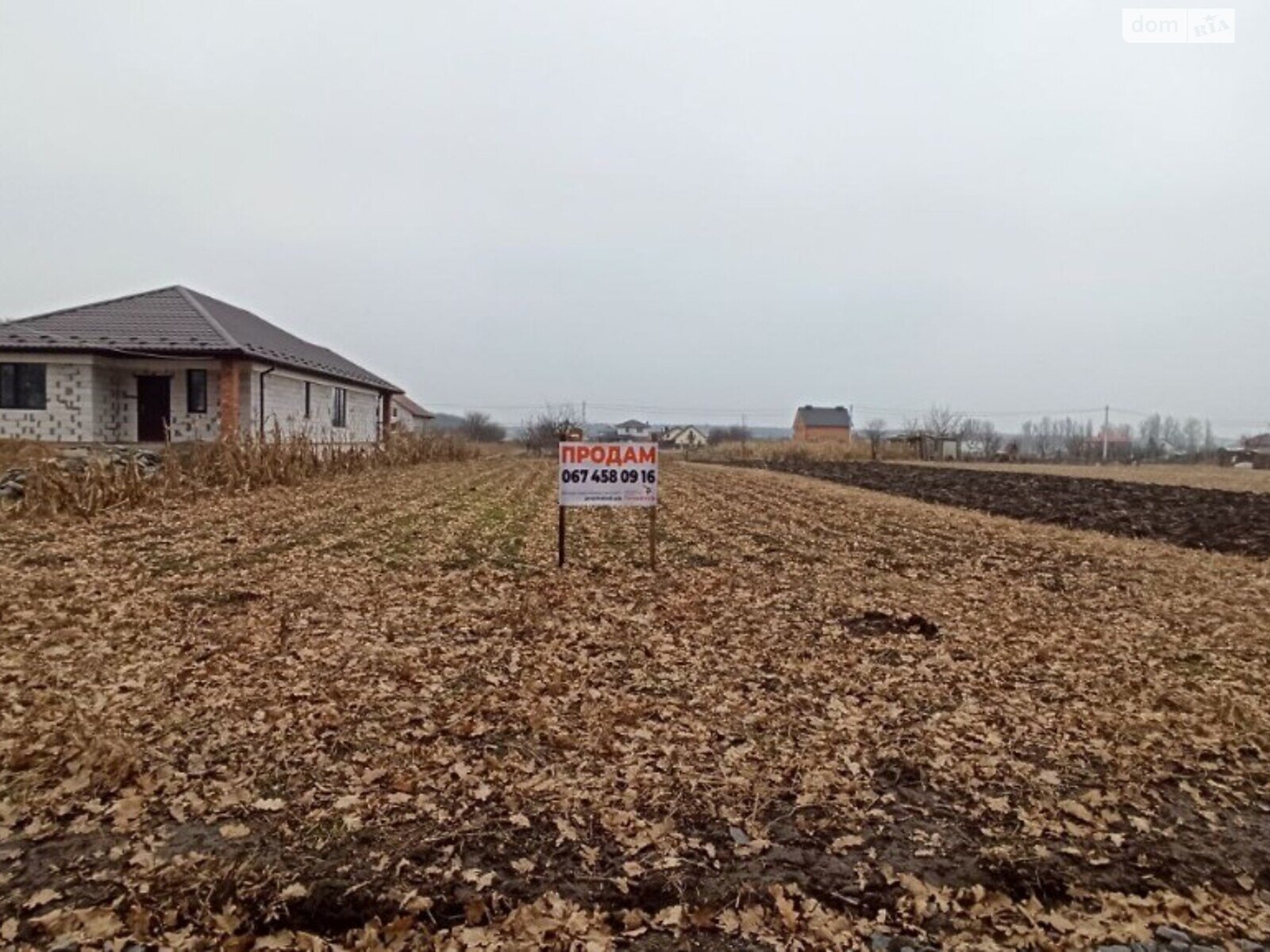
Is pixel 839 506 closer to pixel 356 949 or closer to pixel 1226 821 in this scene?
pixel 1226 821

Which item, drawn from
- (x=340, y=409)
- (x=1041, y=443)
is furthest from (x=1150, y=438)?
(x=340, y=409)

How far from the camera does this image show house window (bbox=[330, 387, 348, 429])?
2772 cm

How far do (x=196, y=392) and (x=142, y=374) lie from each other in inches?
63.5

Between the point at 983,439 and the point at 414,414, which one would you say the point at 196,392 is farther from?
the point at 983,439

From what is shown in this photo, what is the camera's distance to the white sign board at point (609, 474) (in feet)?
25.8

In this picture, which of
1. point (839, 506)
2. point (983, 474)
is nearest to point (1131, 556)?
point (839, 506)

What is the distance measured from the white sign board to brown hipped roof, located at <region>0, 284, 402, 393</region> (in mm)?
15748

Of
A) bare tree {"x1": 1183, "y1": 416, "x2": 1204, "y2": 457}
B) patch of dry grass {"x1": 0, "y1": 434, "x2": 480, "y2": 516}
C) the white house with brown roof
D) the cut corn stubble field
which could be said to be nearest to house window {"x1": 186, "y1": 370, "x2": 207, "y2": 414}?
the white house with brown roof

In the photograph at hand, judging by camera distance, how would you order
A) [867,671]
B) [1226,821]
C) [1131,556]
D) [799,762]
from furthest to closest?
[1131,556] → [867,671] → [799,762] → [1226,821]

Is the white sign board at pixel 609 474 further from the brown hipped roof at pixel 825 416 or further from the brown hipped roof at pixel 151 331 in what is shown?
the brown hipped roof at pixel 825 416

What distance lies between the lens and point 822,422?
7800 centimetres

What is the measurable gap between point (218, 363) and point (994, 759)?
71.8ft

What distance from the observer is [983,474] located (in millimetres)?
25812

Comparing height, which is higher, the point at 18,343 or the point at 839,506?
the point at 18,343
